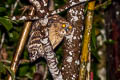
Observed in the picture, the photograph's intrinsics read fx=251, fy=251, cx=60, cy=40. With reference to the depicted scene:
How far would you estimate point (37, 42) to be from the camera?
1.19 meters

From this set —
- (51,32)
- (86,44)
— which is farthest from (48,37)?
(86,44)

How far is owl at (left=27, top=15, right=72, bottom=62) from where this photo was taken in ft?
3.91

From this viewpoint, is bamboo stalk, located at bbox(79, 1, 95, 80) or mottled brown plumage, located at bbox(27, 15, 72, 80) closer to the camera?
mottled brown plumage, located at bbox(27, 15, 72, 80)

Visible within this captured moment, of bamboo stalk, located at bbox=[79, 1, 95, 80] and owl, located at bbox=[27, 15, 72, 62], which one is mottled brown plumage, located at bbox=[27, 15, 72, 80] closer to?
owl, located at bbox=[27, 15, 72, 62]

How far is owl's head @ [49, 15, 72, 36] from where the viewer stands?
1223mm

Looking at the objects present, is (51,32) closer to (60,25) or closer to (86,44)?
(60,25)

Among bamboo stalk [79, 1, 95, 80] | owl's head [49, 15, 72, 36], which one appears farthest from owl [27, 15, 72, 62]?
bamboo stalk [79, 1, 95, 80]

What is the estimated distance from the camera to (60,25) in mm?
1247

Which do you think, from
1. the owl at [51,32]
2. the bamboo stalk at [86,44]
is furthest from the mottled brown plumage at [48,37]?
the bamboo stalk at [86,44]

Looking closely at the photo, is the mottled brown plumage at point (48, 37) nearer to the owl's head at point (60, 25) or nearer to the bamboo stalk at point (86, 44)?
the owl's head at point (60, 25)

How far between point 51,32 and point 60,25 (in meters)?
0.06

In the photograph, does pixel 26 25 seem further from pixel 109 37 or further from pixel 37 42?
pixel 109 37

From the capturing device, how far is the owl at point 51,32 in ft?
3.91

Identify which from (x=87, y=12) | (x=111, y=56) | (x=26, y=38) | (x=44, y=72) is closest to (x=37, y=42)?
(x=26, y=38)
